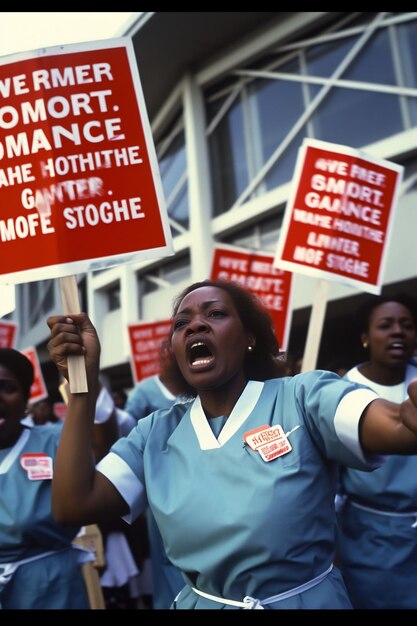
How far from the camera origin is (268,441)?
149 centimetres

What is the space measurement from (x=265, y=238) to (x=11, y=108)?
28.3 ft

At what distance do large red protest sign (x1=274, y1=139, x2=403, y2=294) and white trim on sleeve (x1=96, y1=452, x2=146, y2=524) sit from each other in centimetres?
167

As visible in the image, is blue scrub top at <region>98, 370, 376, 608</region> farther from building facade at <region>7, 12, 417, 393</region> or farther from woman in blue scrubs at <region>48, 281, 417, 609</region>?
building facade at <region>7, 12, 417, 393</region>

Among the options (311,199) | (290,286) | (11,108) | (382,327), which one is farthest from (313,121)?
(11,108)

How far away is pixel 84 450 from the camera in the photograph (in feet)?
5.23

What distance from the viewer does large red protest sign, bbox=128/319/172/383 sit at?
19.6ft

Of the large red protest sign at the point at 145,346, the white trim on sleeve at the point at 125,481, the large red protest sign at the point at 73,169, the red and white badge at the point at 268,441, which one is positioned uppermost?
the large red protest sign at the point at 73,169

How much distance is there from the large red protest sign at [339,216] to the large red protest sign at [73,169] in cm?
129

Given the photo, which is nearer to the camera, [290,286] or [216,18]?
[290,286]

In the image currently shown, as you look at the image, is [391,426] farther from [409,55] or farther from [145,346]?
[409,55]

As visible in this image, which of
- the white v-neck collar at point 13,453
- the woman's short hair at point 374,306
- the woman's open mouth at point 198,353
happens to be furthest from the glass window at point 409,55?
the woman's open mouth at point 198,353

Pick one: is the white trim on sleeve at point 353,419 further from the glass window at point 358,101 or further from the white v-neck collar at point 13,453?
the glass window at point 358,101

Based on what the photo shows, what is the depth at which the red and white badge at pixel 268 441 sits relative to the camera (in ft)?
4.80
